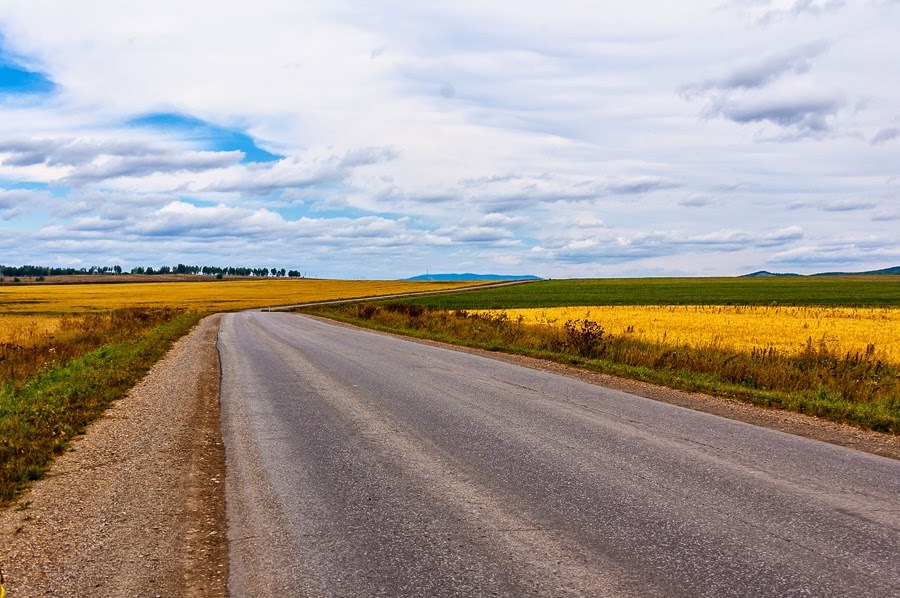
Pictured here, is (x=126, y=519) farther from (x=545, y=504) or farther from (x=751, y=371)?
(x=751, y=371)

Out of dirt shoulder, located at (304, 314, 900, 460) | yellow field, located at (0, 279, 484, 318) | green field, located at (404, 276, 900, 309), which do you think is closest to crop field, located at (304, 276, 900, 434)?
dirt shoulder, located at (304, 314, 900, 460)

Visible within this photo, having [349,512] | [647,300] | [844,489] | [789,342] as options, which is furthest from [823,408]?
[647,300]

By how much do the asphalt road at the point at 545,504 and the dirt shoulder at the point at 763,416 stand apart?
61cm

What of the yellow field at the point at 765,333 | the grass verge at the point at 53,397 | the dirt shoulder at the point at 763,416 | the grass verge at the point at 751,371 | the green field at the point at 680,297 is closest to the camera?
the grass verge at the point at 53,397

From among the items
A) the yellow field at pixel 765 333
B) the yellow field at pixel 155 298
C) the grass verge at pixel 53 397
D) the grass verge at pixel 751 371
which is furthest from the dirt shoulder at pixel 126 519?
the yellow field at pixel 155 298

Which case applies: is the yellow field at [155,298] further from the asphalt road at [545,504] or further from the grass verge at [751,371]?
the asphalt road at [545,504]

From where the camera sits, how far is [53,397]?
12477 millimetres

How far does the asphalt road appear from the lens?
15.4ft

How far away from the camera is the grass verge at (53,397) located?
798 cm

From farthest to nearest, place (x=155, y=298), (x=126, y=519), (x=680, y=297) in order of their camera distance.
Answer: (x=155, y=298)
(x=680, y=297)
(x=126, y=519)

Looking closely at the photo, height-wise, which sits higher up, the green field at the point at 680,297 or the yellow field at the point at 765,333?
the green field at the point at 680,297

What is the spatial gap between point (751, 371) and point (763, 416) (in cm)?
523

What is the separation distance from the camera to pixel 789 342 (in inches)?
1102

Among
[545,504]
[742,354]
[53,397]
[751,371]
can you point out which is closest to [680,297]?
[742,354]
